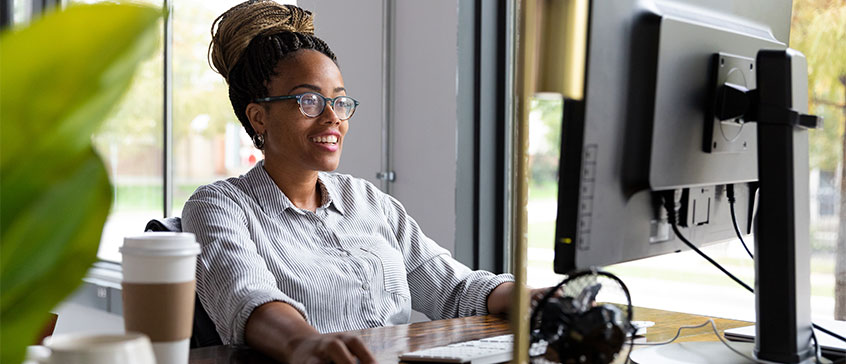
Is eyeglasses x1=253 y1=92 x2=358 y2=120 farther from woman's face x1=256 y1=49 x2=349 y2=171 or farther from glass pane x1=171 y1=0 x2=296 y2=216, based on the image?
glass pane x1=171 y1=0 x2=296 y2=216

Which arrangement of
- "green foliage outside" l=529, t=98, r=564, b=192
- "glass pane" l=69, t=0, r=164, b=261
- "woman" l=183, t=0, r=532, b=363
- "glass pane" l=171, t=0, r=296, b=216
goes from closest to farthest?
"woman" l=183, t=0, r=532, b=363
"green foliage outside" l=529, t=98, r=564, b=192
"glass pane" l=171, t=0, r=296, b=216
"glass pane" l=69, t=0, r=164, b=261

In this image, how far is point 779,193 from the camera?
3.39 ft

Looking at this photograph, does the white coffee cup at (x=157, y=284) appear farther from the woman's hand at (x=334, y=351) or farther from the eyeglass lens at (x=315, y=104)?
the eyeglass lens at (x=315, y=104)

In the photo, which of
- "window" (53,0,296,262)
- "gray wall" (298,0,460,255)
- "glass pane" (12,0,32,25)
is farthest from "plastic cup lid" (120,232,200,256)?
"glass pane" (12,0,32,25)

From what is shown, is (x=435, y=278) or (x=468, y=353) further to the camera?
(x=435, y=278)

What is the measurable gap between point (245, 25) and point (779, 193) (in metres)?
1.31

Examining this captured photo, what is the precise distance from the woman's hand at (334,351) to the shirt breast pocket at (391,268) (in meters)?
0.68

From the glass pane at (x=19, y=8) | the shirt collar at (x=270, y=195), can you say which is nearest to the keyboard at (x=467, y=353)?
the shirt collar at (x=270, y=195)

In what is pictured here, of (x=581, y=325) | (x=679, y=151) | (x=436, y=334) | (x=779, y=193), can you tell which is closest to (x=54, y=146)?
(x=581, y=325)

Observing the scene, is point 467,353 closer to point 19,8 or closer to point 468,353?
point 468,353

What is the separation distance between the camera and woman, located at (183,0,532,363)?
158 centimetres

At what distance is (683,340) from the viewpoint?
1.32 meters

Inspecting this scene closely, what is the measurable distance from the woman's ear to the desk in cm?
73

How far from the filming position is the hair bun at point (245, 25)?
75.8 inches
